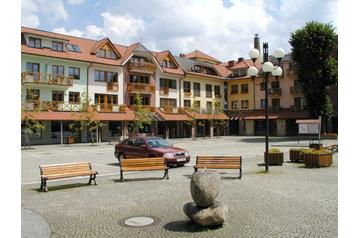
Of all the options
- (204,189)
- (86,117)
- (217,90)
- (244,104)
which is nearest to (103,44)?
(86,117)

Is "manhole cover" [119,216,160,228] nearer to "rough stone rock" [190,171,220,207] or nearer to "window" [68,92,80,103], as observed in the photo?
"rough stone rock" [190,171,220,207]

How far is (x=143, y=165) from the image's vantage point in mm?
13867

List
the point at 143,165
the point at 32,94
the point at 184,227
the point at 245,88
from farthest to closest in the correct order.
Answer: the point at 245,88
the point at 32,94
the point at 143,165
the point at 184,227

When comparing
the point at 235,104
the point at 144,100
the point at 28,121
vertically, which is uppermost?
the point at 235,104

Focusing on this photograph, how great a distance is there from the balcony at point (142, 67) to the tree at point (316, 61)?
726 inches

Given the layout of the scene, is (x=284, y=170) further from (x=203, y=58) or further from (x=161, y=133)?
(x=203, y=58)

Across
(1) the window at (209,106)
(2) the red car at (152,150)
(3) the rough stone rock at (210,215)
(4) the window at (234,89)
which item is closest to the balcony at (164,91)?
(1) the window at (209,106)

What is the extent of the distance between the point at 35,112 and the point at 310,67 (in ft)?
106

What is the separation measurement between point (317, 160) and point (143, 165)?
830cm

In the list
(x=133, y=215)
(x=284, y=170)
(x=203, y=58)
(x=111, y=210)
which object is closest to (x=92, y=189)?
(x=111, y=210)

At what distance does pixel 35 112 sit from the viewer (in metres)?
34.6

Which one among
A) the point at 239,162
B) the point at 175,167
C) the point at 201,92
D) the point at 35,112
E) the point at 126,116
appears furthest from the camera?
the point at 201,92

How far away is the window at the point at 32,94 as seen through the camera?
3597cm

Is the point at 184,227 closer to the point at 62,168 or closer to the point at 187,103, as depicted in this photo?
the point at 62,168
